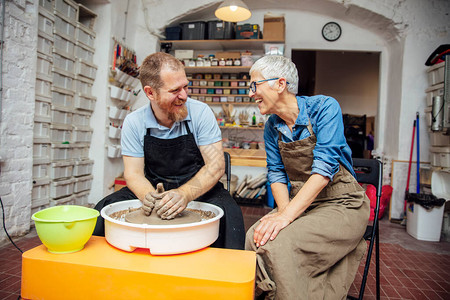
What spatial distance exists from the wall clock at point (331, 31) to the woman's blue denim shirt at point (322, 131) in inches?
160

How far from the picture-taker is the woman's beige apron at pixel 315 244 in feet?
4.02

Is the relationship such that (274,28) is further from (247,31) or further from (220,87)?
(220,87)

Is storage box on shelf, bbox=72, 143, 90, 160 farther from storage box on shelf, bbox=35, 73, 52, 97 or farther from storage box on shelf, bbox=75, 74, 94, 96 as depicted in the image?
storage box on shelf, bbox=35, 73, 52, 97

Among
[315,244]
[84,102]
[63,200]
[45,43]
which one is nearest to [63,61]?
[45,43]

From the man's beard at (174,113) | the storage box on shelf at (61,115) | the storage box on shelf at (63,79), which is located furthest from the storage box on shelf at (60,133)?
the man's beard at (174,113)

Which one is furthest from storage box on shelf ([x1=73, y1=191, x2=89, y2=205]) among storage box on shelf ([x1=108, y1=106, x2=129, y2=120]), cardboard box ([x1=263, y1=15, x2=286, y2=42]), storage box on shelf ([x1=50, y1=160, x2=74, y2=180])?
cardboard box ([x1=263, y1=15, x2=286, y2=42])

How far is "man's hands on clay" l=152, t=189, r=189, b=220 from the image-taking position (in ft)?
3.92

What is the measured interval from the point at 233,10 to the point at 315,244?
10.9 ft

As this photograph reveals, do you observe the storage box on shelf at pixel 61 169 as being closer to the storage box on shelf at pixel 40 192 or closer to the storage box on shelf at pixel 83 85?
the storage box on shelf at pixel 40 192

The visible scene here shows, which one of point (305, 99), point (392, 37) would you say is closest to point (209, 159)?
point (305, 99)

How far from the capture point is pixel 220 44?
5.11 meters

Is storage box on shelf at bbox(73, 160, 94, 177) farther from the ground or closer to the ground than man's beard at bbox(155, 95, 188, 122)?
closer to the ground

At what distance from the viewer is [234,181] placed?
486 centimetres

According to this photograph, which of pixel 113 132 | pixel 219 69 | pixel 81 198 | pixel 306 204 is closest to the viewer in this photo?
Answer: pixel 306 204
